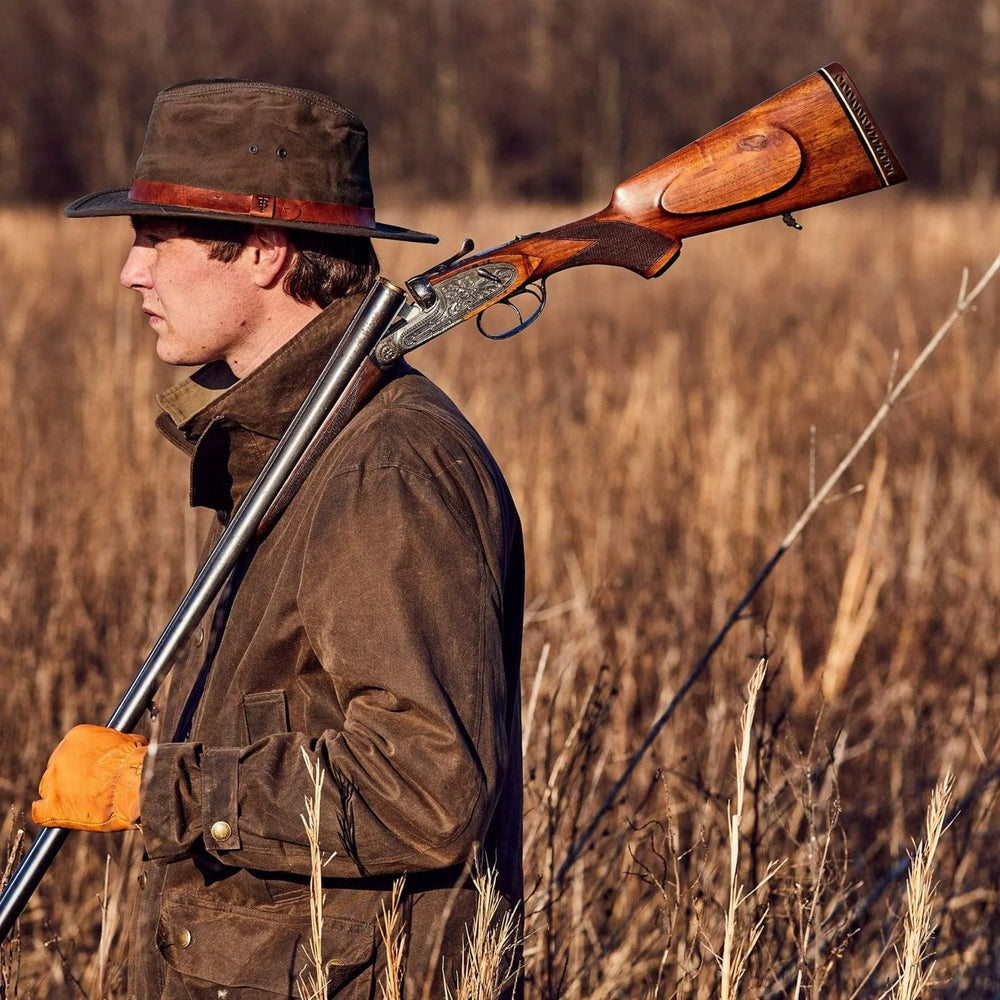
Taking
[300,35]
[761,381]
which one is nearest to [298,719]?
[761,381]

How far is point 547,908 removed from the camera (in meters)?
2.30

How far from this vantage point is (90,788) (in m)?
1.59

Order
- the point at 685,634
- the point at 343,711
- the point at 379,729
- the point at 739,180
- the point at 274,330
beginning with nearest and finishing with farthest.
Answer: the point at 379,729 < the point at 343,711 < the point at 739,180 < the point at 274,330 < the point at 685,634

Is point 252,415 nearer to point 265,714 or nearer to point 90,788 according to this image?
point 265,714

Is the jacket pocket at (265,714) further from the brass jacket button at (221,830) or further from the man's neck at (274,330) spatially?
the man's neck at (274,330)

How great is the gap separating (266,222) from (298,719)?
0.62m

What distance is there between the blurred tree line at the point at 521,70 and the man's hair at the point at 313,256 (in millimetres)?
21570

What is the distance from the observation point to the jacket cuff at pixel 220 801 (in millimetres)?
1528

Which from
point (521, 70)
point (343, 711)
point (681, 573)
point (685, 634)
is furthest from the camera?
point (521, 70)

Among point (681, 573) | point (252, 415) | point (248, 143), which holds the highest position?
point (248, 143)

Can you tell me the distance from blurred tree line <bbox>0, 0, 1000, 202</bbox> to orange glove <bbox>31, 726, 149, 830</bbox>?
22.0 meters

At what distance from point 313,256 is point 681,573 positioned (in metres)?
3.31

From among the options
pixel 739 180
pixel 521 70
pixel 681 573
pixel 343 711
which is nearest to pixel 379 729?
pixel 343 711

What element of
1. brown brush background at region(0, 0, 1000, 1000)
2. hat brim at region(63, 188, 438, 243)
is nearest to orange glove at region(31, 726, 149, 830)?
brown brush background at region(0, 0, 1000, 1000)
